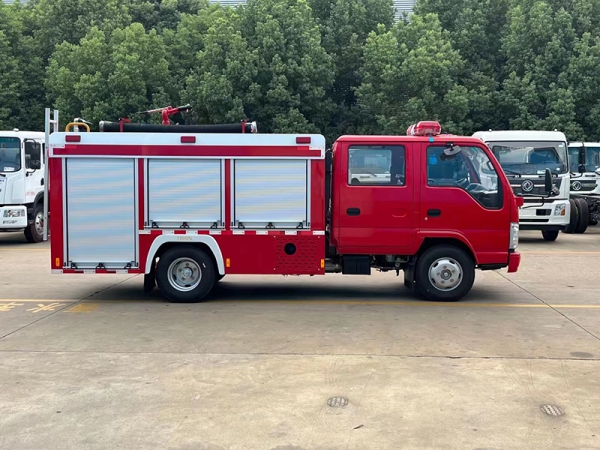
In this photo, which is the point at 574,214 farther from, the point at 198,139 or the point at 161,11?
the point at 161,11

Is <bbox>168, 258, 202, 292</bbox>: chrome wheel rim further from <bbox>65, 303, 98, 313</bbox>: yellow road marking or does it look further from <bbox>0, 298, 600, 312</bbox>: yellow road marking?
<bbox>65, 303, 98, 313</bbox>: yellow road marking

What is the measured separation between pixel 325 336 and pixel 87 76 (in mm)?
23421

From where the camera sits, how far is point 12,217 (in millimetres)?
16531

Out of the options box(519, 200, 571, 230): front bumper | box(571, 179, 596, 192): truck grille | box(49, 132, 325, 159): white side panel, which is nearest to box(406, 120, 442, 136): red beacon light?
box(49, 132, 325, 159): white side panel

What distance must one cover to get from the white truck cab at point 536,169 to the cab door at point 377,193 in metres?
8.13

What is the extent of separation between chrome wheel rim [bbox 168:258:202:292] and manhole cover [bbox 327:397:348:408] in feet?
14.2

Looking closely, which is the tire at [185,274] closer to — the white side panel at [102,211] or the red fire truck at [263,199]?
the red fire truck at [263,199]

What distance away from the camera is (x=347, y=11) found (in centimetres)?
3041

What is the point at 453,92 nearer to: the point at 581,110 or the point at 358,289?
the point at 581,110

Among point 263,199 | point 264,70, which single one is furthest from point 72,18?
point 263,199

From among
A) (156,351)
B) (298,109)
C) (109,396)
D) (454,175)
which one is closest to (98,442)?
(109,396)

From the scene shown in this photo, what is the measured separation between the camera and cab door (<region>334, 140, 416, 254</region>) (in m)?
9.37

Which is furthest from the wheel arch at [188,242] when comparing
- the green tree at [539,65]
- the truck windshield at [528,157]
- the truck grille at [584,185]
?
the green tree at [539,65]

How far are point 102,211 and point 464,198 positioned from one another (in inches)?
193
